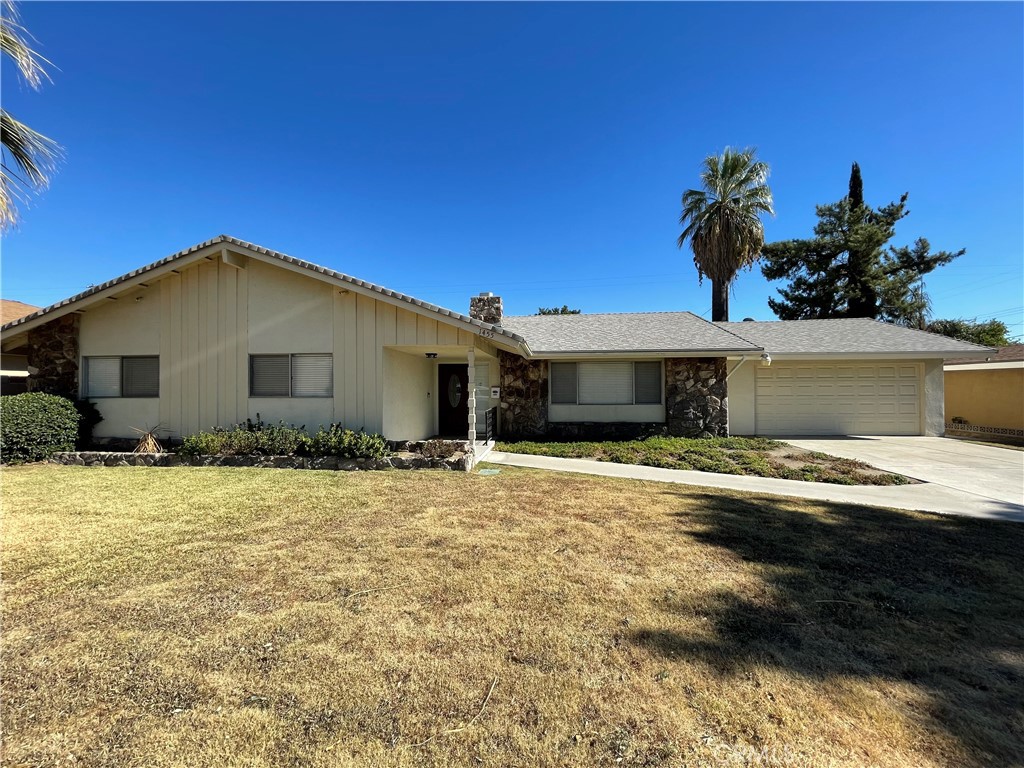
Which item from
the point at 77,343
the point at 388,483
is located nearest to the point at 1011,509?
the point at 388,483

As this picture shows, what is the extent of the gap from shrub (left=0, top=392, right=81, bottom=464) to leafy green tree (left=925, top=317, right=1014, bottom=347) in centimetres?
3683

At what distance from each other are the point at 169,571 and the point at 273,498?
2.34m

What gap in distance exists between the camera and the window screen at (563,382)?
40.8 ft

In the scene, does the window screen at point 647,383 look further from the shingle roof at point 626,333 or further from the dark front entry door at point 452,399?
the dark front entry door at point 452,399

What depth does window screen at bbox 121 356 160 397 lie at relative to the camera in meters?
9.17

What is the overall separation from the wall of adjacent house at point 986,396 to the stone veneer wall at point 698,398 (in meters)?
10.7

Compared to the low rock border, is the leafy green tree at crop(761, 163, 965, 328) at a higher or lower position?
higher

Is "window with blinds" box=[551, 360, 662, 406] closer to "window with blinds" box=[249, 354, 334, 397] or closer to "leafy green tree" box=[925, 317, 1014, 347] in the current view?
"window with blinds" box=[249, 354, 334, 397]

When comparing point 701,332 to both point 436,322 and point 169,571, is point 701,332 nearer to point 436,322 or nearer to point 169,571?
point 436,322

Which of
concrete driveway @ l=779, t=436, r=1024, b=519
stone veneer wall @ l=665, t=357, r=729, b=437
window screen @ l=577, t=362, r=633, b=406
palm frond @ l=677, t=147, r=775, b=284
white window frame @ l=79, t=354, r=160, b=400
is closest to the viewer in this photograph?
concrete driveway @ l=779, t=436, r=1024, b=519

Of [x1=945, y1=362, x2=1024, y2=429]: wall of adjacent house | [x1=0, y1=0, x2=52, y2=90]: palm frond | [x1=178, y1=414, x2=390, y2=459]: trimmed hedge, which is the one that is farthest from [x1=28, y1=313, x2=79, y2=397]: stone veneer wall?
[x1=945, y1=362, x2=1024, y2=429]: wall of adjacent house

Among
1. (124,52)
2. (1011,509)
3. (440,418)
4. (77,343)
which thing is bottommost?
(1011,509)

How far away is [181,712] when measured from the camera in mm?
2072

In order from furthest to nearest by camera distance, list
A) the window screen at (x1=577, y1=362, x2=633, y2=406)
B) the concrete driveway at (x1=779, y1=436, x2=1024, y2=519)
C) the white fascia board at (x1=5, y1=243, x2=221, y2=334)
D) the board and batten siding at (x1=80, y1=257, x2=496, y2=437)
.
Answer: the window screen at (x1=577, y1=362, x2=633, y2=406) → the board and batten siding at (x1=80, y1=257, x2=496, y2=437) → the white fascia board at (x1=5, y1=243, x2=221, y2=334) → the concrete driveway at (x1=779, y1=436, x2=1024, y2=519)
